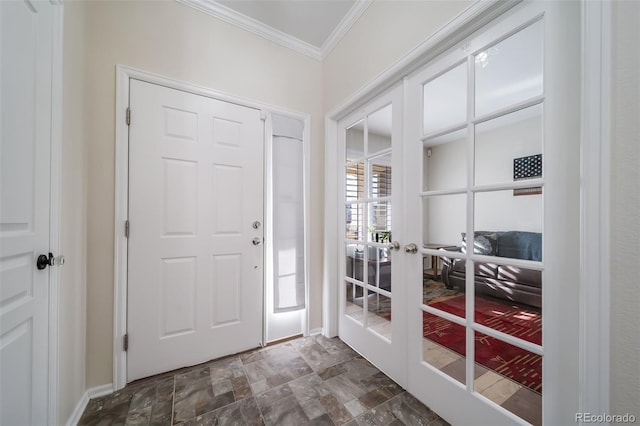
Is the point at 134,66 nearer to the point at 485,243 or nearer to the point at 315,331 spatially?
the point at 485,243

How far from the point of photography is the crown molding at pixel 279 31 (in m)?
1.72

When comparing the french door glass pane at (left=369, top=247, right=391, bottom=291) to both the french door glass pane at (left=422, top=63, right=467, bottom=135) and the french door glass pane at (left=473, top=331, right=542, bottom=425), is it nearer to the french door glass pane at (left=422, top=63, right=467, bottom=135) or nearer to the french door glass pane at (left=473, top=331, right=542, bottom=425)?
the french door glass pane at (left=473, top=331, right=542, bottom=425)

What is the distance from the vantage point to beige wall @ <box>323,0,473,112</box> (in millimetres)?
1238

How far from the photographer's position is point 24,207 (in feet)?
2.83

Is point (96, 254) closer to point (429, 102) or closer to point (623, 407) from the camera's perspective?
→ point (429, 102)

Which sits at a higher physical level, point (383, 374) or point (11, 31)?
point (11, 31)

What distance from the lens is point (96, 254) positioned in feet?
4.67

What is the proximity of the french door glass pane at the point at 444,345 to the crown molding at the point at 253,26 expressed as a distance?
2.38 m

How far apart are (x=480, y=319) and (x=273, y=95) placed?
2147mm

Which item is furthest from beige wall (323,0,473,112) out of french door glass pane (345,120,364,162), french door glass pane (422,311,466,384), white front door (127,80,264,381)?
french door glass pane (422,311,466,384)

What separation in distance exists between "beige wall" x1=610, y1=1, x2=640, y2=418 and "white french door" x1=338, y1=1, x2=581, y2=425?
0.16 meters

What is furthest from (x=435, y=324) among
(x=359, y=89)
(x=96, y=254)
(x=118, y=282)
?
(x=96, y=254)

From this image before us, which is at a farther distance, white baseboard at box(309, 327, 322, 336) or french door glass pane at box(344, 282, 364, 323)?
white baseboard at box(309, 327, 322, 336)
